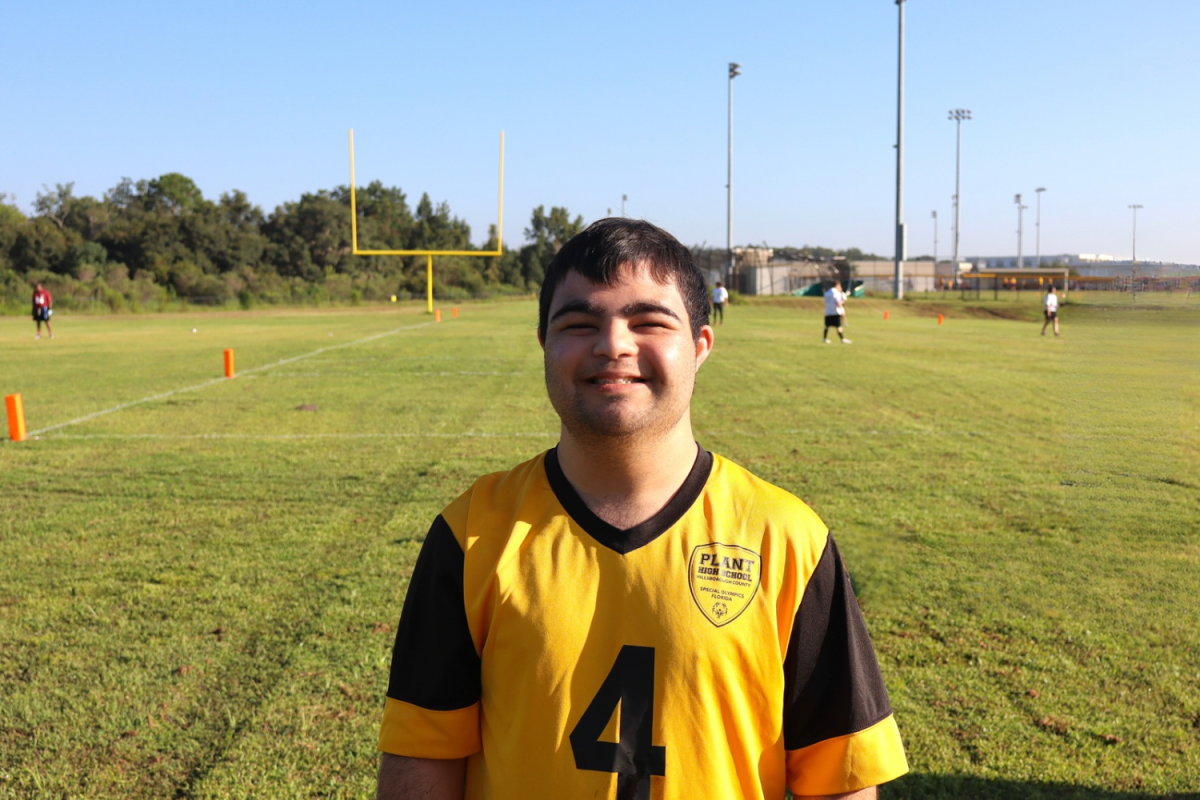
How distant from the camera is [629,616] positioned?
1.47 meters

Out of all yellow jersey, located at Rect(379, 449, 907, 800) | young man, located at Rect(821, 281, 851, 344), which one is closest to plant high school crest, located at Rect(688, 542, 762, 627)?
yellow jersey, located at Rect(379, 449, 907, 800)

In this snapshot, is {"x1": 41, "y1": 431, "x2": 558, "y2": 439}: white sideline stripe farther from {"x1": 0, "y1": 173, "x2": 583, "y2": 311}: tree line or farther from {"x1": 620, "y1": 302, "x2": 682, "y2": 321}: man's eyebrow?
{"x1": 0, "y1": 173, "x2": 583, "y2": 311}: tree line

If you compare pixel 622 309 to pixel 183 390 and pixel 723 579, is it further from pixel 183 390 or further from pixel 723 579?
pixel 183 390

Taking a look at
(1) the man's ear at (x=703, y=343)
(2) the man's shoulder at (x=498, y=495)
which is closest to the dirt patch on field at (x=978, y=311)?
(1) the man's ear at (x=703, y=343)

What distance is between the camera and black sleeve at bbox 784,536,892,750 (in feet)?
4.95

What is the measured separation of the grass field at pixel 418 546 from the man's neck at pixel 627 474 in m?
1.58

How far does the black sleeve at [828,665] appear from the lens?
1508mm

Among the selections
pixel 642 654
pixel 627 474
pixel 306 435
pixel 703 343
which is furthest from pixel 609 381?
pixel 306 435

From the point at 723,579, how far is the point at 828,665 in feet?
0.74

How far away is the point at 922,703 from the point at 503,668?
108 inches

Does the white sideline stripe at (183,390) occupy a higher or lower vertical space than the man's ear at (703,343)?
lower

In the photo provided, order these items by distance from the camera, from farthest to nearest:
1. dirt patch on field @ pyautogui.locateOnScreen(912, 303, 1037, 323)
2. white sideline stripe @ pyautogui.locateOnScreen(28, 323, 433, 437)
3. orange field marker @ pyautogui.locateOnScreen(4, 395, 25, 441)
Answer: dirt patch on field @ pyautogui.locateOnScreen(912, 303, 1037, 323)
white sideline stripe @ pyautogui.locateOnScreen(28, 323, 433, 437)
orange field marker @ pyautogui.locateOnScreen(4, 395, 25, 441)

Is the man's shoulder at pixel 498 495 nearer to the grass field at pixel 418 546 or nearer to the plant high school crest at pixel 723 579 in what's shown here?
the plant high school crest at pixel 723 579

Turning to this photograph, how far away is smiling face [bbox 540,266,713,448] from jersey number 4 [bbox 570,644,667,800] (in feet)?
1.16
